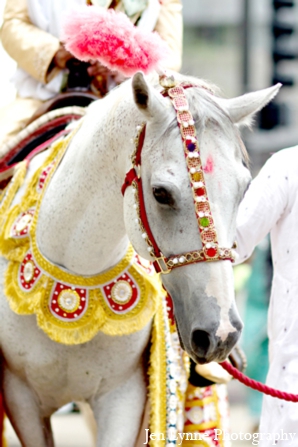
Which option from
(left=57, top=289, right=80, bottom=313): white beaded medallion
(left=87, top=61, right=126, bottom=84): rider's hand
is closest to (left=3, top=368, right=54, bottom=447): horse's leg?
(left=57, top=289, right=80, bottom=313): white beaded medallion

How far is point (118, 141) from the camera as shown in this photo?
287cm

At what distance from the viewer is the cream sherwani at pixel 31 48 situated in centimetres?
413

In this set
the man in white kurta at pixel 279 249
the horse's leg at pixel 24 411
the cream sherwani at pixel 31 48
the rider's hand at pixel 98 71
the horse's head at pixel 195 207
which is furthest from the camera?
the cream sherwani at pixel 31 48

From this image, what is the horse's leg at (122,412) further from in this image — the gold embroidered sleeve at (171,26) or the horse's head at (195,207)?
the gold embroidered sleeve at (171,26)

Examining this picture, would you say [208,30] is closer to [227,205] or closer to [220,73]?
[220,73]

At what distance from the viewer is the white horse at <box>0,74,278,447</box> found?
2.56 metres

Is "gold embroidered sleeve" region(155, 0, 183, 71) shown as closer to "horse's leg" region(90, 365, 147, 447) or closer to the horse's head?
the horse's head

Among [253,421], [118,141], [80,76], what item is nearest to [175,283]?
[118,141]

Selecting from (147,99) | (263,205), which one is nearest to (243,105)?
(147,99)

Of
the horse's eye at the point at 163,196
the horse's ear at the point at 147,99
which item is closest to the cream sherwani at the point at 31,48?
the horse's ear at the point at 147,99

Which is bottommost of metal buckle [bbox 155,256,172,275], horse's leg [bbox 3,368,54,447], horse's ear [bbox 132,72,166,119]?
horse's leg [bbox 3,368,54,447]

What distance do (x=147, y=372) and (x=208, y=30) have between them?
11.7m

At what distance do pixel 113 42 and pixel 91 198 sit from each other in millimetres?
565

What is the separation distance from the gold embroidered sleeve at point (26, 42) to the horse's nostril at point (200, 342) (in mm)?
1983
